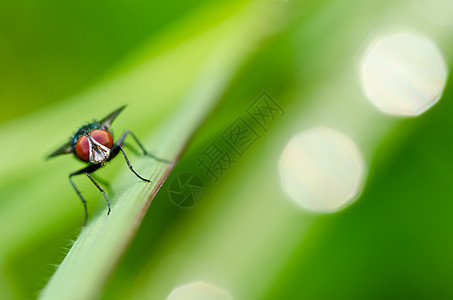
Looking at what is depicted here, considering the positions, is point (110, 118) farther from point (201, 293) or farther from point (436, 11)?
point (436, 11)

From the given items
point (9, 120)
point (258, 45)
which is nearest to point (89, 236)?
point (258, 45)

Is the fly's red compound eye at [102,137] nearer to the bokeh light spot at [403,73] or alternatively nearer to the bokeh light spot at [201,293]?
the bokeh light spot at [201,293]

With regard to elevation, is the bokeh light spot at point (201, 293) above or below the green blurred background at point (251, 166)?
below

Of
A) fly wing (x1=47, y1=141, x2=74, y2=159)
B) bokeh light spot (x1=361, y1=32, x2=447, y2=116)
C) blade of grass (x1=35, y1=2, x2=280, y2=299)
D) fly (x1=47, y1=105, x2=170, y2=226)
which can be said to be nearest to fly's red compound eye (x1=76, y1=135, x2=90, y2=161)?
fly (x1=47, y1=105, x2=170, y2=226)

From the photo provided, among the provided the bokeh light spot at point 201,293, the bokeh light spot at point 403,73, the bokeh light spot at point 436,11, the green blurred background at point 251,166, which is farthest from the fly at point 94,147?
the bokeh light spot at point 436,11

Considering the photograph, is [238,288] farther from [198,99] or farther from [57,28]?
[57,28]
